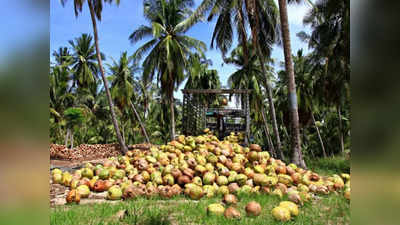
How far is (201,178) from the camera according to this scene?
3.96 m

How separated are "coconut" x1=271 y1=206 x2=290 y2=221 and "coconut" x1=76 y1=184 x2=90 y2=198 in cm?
262

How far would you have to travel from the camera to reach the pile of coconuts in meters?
3.47

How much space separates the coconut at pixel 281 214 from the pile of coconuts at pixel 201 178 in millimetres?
593

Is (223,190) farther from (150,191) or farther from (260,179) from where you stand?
(150,191)

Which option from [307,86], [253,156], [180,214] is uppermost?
[307,86]

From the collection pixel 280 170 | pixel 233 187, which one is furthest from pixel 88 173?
pixel 280 170

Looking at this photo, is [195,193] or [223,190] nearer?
[195,193]

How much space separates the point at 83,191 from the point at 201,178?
175 centimetres

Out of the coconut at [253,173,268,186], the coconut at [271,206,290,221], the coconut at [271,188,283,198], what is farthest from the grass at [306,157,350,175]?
the coconut at [271,206,290,221]
